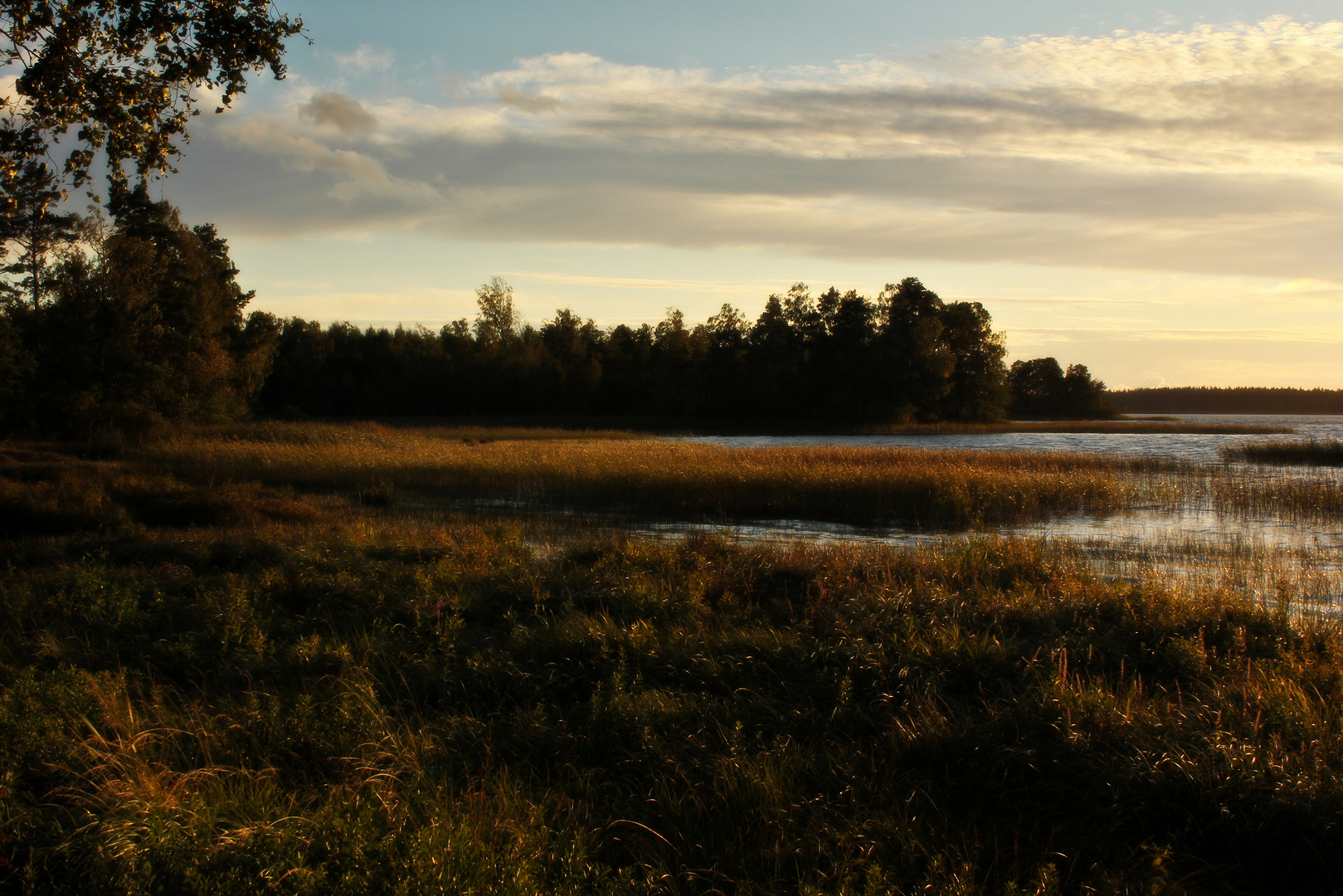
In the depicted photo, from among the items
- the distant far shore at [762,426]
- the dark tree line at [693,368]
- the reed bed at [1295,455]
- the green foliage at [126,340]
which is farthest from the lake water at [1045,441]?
the green foliage at [126,340]

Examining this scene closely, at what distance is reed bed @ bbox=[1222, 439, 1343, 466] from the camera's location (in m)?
32.2

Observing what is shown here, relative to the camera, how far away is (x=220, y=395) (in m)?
51.2

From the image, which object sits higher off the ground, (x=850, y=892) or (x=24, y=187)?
(x=24, y=187)

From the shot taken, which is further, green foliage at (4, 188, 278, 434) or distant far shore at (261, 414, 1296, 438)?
distant far shore at (261, 414, 1296, 438)

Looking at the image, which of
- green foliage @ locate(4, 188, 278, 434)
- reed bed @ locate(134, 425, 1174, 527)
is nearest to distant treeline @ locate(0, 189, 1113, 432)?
green foliage @ locate(4, 188, 278, 434)

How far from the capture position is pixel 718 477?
21969 millimetres

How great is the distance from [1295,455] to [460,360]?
79896mm

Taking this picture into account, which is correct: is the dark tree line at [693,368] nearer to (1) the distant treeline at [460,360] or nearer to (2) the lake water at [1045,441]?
(1) the distant treeline at [460,360]

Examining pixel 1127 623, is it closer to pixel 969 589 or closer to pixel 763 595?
pixel 969 589

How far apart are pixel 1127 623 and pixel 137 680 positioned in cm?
833

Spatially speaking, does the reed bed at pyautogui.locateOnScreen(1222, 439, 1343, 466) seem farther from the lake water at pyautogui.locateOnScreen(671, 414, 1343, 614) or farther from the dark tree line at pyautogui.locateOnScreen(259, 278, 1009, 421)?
the dark tree line at pyautogui.locateOnScreen(259, 278, 1009, 421)

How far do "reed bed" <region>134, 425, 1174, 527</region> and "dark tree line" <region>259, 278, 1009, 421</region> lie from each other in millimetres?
48103

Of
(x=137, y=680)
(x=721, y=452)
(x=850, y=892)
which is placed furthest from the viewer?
(x=721, y=452)

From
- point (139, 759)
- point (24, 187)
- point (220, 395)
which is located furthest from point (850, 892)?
point (220, 395)
